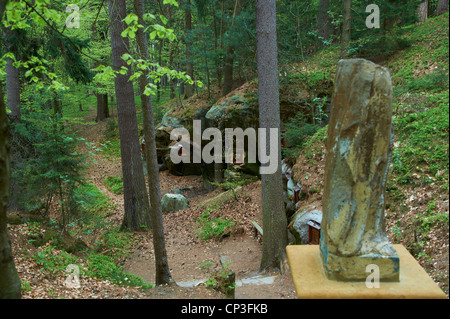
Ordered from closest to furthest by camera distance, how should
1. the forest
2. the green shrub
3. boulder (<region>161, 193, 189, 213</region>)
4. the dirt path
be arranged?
the forest < the dirt path < the green shrub < boulder (<region>161, 193, 189, 213</region>)

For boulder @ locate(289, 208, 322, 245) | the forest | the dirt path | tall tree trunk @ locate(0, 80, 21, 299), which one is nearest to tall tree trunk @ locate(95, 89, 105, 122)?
the forest

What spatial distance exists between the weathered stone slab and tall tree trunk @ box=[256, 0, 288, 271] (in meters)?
3.81

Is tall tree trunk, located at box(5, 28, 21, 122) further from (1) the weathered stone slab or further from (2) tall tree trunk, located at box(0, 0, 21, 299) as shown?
(1) the weathered stone slab

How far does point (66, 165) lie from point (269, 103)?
5344 millimetres

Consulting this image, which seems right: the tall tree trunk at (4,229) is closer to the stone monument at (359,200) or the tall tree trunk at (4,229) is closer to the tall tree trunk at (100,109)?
the stone monument at (359,200)

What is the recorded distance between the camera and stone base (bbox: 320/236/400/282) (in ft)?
9.95

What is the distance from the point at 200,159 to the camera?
50.9 feet

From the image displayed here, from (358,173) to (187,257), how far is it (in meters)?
6.95

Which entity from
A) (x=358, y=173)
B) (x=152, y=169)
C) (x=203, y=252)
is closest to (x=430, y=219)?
(x=358, y=173)

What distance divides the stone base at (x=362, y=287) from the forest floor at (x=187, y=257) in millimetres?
2628

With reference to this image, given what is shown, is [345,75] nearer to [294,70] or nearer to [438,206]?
[438,206]

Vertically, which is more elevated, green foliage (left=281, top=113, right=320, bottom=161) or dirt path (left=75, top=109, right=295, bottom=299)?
green foliage (left=281, top=113, right=320, bottom=161)

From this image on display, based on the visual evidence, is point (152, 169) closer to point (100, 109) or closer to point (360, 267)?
point (360, 267)

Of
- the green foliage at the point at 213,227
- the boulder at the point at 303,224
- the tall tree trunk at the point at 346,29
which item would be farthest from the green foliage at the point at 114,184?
the tall tree trunk at the point at 346,29
